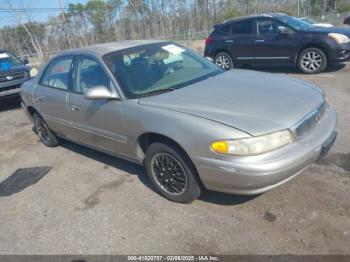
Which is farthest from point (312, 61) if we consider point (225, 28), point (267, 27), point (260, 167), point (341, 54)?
point (260, 167)

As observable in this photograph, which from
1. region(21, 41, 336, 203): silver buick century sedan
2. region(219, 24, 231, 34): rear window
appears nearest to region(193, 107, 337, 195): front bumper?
region(21, 41, 336, 203): silver buick century sedan

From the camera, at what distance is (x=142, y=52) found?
4223mm

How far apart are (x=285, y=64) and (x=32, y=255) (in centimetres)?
A: 787

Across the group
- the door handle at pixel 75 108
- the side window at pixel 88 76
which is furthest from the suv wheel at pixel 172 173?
the door handle at pixel 75 108

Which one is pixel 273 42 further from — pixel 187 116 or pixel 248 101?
pixel 187 116

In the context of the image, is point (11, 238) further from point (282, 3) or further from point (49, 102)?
point (282, 3)

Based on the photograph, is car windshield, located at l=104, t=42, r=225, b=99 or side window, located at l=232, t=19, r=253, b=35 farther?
side window, located at l=232, t=19, r=253, b=35

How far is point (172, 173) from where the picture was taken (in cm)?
351

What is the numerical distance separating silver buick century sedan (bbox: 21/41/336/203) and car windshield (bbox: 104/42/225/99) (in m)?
0.01

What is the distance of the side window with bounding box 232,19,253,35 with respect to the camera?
9.61 metres

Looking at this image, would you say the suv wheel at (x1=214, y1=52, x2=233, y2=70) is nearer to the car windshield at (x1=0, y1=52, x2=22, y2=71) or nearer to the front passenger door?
the car windshield at (x1=0, y1=52, x2=22, y2=71)

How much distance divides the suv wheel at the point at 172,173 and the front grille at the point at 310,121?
1026mm

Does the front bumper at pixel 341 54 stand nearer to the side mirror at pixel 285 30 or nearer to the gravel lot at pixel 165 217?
the side mirror at pixel 285 30

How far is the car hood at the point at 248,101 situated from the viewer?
299 centimetres
